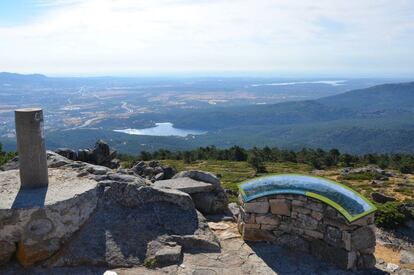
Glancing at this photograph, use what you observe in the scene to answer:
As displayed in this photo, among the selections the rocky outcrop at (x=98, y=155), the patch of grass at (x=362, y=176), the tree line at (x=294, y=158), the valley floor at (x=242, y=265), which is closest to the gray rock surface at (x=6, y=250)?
the valley floor at (x=242, y=265)

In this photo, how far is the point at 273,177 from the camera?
1168 cm

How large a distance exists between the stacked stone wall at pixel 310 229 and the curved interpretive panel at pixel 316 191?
0.55 feet

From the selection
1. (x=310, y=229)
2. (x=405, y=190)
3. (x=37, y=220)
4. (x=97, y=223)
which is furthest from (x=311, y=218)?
(x=405, y=190)

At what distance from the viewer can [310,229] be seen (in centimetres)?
1079

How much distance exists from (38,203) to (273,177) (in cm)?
607

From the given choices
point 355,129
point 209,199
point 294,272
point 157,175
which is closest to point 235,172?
point 157,175

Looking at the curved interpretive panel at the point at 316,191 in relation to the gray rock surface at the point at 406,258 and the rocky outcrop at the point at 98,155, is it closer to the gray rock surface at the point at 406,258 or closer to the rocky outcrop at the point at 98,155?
the gray rock surface at the point at 406,258

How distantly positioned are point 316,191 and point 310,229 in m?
1.01

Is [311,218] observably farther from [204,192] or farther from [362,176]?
[362,176]

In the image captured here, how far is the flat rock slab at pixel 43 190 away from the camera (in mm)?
9750

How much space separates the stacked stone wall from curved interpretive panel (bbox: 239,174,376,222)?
17 cm

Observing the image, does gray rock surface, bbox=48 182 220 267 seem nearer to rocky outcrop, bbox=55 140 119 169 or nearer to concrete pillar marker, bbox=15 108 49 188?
concrete pillar marker, bbox=15 108 49 188

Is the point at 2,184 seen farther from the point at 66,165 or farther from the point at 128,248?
the point at 128,248

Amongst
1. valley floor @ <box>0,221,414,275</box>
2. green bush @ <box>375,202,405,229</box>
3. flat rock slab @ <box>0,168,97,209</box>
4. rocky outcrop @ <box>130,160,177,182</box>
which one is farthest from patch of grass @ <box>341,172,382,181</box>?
flat rock slab @ <box>0,168,97,209</box>
